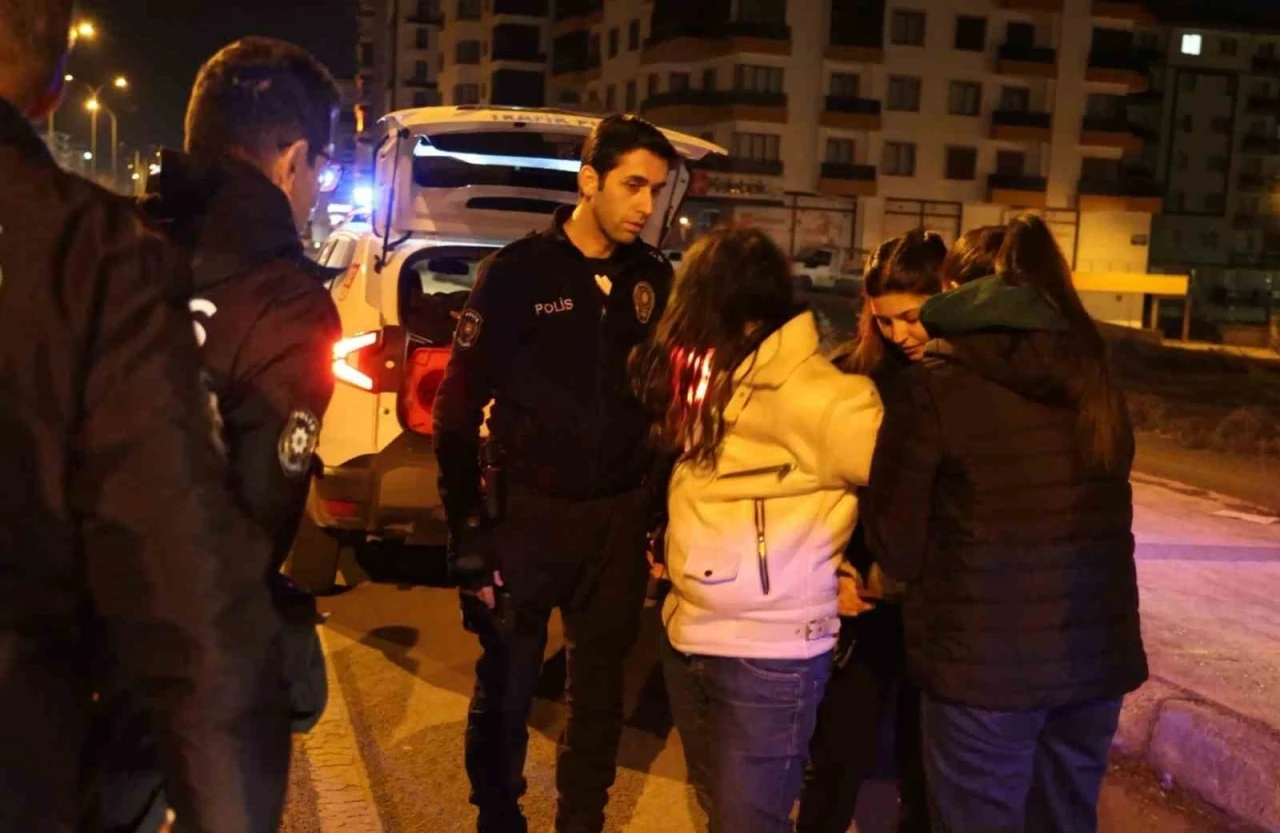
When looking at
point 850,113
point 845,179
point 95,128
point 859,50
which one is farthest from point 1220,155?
point 95,128

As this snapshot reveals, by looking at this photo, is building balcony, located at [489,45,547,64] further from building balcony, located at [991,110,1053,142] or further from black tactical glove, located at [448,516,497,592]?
black tactical glove, located at [448,516,497,592]

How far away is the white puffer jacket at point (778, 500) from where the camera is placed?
255cm

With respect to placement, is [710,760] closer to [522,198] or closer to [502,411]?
[502,411]

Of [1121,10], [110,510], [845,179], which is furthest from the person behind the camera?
[1121,10]

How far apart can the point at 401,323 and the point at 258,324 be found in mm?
3993

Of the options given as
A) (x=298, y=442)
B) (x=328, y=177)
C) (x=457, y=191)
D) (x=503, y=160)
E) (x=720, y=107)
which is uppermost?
(x=720, y=107)

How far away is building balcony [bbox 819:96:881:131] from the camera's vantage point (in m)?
54.3

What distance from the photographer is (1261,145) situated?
2822 inches

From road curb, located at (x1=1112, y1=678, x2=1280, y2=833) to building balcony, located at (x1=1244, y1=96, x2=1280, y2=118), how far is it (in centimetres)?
7572

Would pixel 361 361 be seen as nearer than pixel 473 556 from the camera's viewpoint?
No

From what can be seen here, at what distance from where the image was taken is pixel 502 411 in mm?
3363

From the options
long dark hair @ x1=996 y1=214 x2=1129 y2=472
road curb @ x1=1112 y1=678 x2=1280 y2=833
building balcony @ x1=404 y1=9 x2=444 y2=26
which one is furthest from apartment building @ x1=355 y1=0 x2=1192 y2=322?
long dark hair @ x1=996 y1=214 x2=1129 y2=472

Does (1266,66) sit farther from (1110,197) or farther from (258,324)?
(258,324)

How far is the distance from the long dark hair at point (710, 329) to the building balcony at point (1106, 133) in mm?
59318
